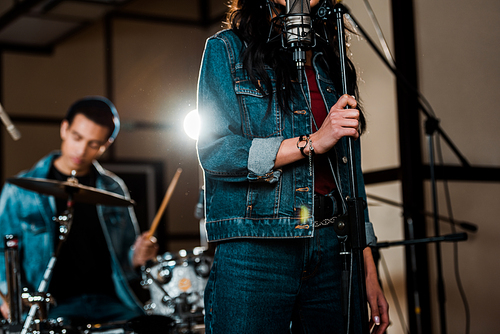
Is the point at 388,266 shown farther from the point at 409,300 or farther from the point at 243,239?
the point at 243,239

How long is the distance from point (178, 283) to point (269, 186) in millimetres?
1990

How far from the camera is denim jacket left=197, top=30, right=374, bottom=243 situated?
1269mm

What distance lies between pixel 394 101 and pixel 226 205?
2.19 meters

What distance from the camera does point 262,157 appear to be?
49.5 inches

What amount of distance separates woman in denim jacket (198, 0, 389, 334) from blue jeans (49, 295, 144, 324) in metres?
1.72

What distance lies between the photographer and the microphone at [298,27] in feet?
4.05

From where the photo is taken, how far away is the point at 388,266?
332cm

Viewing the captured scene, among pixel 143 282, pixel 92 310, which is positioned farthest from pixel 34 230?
→ pixel 143 282

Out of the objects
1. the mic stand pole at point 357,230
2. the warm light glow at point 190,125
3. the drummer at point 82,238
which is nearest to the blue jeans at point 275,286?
the mic stand pole at point 357,230

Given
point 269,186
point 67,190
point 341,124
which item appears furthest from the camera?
point 67,190

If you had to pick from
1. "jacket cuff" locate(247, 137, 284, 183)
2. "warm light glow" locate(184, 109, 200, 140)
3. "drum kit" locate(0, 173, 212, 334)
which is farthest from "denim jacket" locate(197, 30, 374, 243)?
"drum kit" locate(0, 173, 212, 334)

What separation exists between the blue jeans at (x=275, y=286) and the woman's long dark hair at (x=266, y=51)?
336mm

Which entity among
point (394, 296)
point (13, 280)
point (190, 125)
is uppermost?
point (190, 125)

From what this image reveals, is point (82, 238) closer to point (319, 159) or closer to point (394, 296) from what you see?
point (394, 296)
